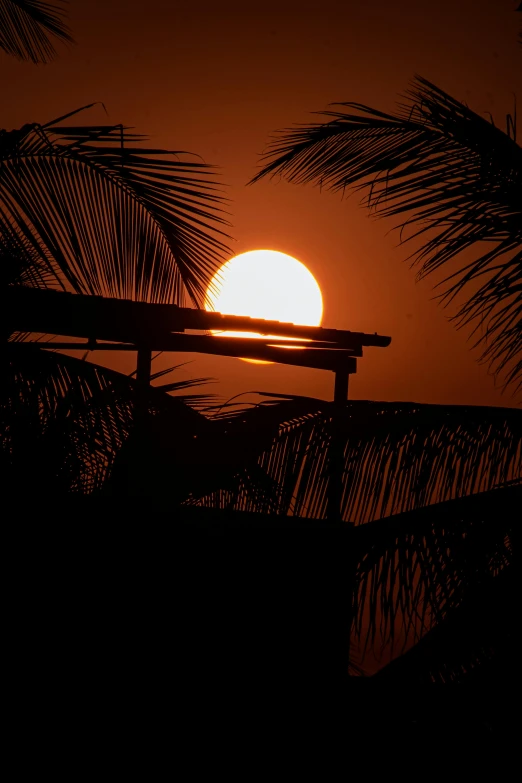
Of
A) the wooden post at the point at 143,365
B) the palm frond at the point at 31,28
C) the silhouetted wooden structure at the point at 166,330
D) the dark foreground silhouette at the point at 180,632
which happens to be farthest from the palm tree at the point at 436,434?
the palm frond at the point at 31,28

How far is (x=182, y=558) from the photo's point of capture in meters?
3.04

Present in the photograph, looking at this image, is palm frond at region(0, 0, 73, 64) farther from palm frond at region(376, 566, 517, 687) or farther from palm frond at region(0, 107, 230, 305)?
palm frond at region(376, 566, 517, 687)

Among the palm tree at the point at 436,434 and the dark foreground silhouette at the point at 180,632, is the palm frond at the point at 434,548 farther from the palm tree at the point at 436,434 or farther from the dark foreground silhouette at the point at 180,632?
the dark foreground silhouette at the point at 180,632

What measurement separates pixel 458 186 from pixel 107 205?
1.32 m

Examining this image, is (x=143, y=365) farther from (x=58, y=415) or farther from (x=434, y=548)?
(x=434, y=548)

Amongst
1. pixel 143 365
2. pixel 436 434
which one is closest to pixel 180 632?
pixel 436 434

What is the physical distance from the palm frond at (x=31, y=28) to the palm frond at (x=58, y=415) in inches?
140

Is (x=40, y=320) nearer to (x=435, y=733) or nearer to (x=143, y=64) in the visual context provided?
(x=435, y=733)

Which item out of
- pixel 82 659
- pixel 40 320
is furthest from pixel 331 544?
pixel 40 320

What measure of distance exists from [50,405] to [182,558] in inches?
31.4

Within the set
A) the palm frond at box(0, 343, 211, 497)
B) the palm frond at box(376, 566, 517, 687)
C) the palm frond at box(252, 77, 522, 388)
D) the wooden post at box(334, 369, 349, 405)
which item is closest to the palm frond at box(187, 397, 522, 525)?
the palm frond at box(252, 77, 522, 388)

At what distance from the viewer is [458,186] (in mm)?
2965

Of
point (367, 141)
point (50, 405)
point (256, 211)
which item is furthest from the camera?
point (256, 211)

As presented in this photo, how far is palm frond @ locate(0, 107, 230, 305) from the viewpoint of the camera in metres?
2.83
